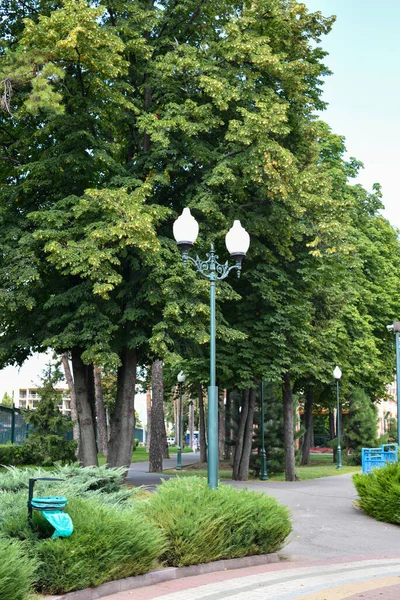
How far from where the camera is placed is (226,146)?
19688mm

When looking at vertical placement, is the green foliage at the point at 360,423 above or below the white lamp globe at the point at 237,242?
below

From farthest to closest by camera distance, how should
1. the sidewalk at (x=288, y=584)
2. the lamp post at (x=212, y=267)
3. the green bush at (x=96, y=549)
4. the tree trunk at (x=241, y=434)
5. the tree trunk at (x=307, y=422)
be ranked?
the tree trunk at (x=307, y=422) → the tree trunk at (x=241, y=434) → the lamp post at (x=212, y=267) → the sidewalk at (x=288, y=584) → the green bush at (x=96, y=549)

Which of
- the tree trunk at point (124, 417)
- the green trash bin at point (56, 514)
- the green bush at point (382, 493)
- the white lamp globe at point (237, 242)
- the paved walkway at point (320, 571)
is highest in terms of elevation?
the white lamp globe at point (237, 242)

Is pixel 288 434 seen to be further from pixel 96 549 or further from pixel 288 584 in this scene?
pixel 96 549

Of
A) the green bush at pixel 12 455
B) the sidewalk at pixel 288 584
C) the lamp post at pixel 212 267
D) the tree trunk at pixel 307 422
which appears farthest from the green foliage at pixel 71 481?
the tree trunk at pixel 307 422

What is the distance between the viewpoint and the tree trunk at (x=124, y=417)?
20.6 m

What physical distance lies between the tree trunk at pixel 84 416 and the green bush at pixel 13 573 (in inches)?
513

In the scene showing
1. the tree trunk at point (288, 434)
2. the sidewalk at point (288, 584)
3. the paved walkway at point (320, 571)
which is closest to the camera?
the sidewalk at point (288, 584)

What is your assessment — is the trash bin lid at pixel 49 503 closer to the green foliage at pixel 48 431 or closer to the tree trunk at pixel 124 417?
the tree trunk at pixel 124 417

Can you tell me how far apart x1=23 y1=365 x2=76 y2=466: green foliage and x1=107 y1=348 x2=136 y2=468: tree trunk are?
31.6 feet

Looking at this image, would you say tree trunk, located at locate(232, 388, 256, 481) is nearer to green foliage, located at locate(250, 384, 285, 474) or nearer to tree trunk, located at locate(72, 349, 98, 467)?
green foliage, located at locate(250, 384, 285, 474)

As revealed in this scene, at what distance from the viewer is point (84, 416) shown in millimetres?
20453

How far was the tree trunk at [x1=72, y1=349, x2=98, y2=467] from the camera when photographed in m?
20.2

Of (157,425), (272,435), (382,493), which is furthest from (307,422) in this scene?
(382,493)
